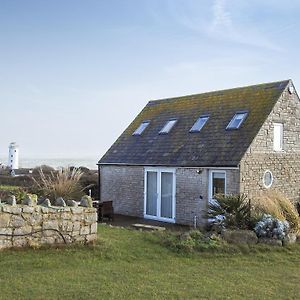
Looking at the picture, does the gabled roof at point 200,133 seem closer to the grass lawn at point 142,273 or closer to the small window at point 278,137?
the small window at point 278,137

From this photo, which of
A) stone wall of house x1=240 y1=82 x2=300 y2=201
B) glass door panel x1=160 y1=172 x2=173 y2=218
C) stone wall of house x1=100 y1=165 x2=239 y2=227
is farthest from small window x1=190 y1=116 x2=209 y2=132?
stone wall of house x1=240 y1=82 x2=300 y2=201

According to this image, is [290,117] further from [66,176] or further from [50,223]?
[50,223]

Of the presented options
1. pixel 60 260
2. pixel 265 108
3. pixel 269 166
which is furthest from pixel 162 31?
pixel 60 260

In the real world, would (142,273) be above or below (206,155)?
below

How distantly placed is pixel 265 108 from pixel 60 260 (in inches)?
450

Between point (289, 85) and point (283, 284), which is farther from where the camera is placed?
point (289, 85)

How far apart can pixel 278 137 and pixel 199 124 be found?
3539 mm

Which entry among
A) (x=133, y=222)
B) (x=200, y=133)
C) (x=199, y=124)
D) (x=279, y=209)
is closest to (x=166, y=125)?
(x=199, y=124)

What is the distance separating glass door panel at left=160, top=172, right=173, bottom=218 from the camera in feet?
62.7

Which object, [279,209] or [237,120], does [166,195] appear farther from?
[279,209]

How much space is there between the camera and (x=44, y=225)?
11078mm

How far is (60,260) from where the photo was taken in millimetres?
10125

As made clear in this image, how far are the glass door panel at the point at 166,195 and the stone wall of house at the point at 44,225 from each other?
745cm

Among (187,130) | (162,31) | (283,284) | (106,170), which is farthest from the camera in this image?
(106,170)
